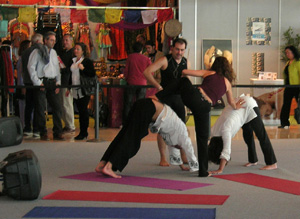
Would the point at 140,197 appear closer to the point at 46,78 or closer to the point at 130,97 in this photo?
the point at 46,78

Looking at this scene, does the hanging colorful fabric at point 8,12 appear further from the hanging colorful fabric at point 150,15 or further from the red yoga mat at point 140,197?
the red yoga mat at point 140,197

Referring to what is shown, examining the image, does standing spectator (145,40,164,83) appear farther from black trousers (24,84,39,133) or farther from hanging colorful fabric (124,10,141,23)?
black trousers (24,84,39,133)

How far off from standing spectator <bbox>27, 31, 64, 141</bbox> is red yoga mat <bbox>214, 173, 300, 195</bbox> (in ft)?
12.0

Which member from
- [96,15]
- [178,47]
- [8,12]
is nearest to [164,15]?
[96,15]

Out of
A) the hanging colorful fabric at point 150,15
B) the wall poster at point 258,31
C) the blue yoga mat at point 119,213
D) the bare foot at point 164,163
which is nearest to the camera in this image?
the blue yoga mat at point 119,213

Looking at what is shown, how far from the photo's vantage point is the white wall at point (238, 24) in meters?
13.6

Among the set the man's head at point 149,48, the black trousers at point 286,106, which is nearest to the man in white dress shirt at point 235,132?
the black trousers at point 286,106

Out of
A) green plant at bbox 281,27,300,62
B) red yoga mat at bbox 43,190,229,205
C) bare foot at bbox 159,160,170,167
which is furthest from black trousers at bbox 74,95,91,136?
green plant at bbox 281,27,300,62

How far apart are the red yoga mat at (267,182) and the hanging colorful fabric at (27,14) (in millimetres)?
6615

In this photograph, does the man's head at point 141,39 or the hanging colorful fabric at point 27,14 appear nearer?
the hanging colorful fabric at point 27,14

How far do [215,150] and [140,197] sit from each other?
57.0 inches

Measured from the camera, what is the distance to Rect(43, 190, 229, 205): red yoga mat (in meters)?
4.83

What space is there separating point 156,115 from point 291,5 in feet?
29.0

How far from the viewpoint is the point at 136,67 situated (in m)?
10.4
